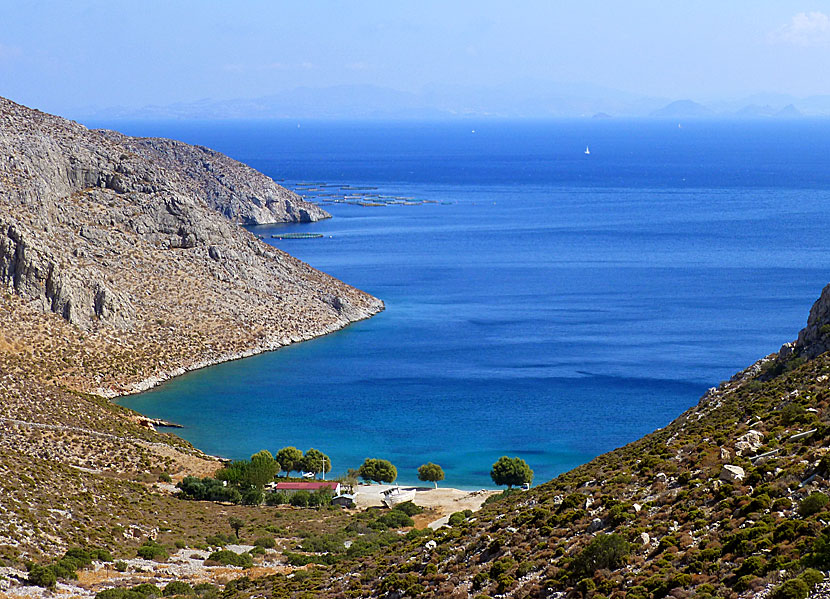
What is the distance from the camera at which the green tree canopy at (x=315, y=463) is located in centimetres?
5956

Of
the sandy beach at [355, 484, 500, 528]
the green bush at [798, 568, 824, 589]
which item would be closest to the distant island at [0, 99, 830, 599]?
the green bush at [798, 568, 824, 589]

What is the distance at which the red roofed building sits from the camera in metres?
53.3

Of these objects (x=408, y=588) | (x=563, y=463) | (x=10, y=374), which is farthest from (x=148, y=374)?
(x=408, y=588)

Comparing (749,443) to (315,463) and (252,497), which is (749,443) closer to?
(252,497)

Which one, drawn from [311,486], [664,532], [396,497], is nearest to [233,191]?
[311,486]

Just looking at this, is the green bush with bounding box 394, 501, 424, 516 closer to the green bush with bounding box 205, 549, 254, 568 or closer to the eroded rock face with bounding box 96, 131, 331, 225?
the green bush with bounding box 205, 549, 254, 568

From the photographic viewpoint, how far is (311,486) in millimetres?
54094

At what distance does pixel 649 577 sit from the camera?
22.2 meters

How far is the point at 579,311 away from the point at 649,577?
86933 millimetres

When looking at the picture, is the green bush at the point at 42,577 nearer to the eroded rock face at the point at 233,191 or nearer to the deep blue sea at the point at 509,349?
the deep blue sea at the point at 509,349

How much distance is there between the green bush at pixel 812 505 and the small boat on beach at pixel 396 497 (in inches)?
1185

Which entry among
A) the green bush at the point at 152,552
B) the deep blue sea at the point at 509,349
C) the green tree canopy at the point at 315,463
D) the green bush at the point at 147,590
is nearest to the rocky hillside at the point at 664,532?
the green bush at the point at 147,590

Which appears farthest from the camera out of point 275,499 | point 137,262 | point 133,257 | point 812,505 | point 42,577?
point 133,257

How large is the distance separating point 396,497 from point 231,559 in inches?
576
